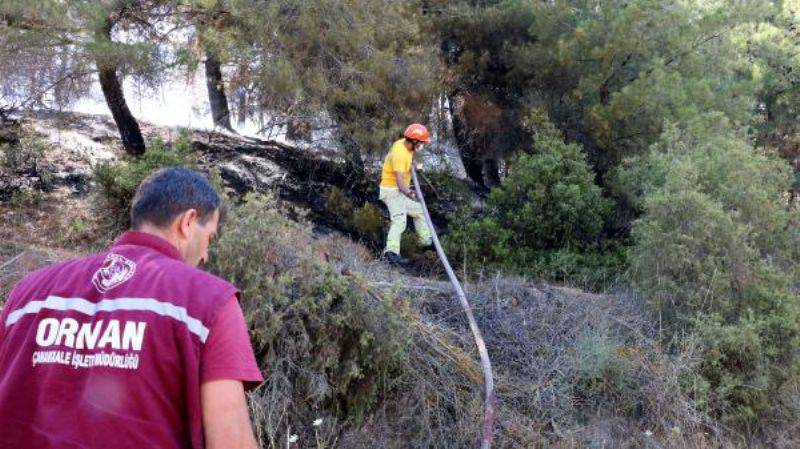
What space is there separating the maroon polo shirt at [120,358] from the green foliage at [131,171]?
24.2ft

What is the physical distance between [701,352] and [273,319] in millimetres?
4036

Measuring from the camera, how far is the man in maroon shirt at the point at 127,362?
6.54 feet

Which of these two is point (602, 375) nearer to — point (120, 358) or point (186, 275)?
point (186, 275)

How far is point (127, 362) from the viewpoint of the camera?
1991 millimetres

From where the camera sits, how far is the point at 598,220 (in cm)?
1160

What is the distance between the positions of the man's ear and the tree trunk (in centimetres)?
860

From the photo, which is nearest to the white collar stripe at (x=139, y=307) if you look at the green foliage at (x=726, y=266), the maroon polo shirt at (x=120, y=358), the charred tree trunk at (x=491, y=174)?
the maroon polo shirt at (x=120, y=358)

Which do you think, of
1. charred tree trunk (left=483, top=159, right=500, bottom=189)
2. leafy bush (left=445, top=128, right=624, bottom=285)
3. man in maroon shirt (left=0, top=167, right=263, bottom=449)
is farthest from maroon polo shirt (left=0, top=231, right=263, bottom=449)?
charred tree trunk (left=483, top=159, right=500, bottom=189)

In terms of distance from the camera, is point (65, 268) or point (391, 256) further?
point (391, 256)

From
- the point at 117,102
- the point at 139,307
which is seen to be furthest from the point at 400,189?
the point at 139,307

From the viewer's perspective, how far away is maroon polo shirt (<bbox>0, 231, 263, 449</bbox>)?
6.53 ft

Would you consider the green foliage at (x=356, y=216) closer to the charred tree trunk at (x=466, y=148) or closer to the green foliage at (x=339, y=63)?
the green foliage at (x=339, y=63)

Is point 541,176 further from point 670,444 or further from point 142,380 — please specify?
point 142,380

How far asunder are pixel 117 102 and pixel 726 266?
27.7ft
